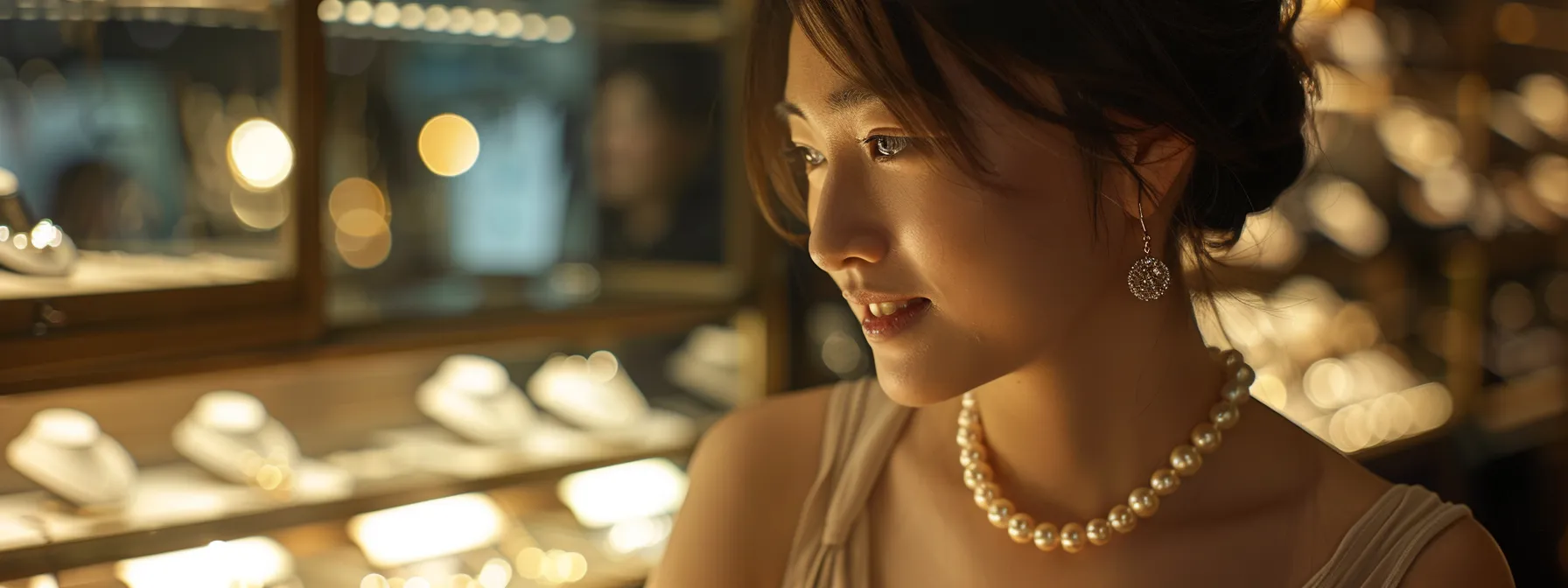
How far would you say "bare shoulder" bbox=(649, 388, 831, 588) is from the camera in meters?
1.09

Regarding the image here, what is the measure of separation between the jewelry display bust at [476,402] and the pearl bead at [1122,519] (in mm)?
1098

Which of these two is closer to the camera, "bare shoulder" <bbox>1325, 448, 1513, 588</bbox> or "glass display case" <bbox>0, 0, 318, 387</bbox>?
"bare shoulder" <bbox>1325, 448, 1513, 588</bbox>

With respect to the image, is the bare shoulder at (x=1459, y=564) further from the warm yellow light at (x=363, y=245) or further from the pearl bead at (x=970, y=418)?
the warm yellow light at (x=363, y=245)

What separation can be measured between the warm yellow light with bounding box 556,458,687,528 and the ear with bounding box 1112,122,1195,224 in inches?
45.8

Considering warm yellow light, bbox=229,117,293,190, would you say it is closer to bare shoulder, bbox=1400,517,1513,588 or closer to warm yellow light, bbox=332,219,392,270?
warm yellow light, bbox=332,219,392,270

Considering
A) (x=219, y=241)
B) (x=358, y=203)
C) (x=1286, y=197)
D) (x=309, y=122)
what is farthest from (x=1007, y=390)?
(x=1286, y=197)

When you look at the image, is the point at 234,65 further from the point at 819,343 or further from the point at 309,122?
the point at 819,343

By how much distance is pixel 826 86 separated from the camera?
903mm

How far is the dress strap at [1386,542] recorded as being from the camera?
0.96 meters

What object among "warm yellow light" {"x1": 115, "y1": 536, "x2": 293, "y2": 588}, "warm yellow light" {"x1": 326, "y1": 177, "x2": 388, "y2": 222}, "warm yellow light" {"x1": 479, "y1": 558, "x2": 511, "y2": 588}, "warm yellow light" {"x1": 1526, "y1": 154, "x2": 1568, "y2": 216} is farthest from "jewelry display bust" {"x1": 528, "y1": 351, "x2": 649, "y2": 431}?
"warm yellow light" {"x1": 1526, "y1": 154, "x2": 1568, "y2": 216}

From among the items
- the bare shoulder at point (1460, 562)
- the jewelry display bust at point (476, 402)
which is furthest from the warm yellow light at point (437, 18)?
the bare shoulder at point (1460, 562)

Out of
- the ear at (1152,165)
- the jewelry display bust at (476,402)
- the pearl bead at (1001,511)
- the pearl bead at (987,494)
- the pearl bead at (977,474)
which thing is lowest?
the pearl bead at (1001,511)

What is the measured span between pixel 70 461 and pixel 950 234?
112 cm

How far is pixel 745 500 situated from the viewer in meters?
1.12
